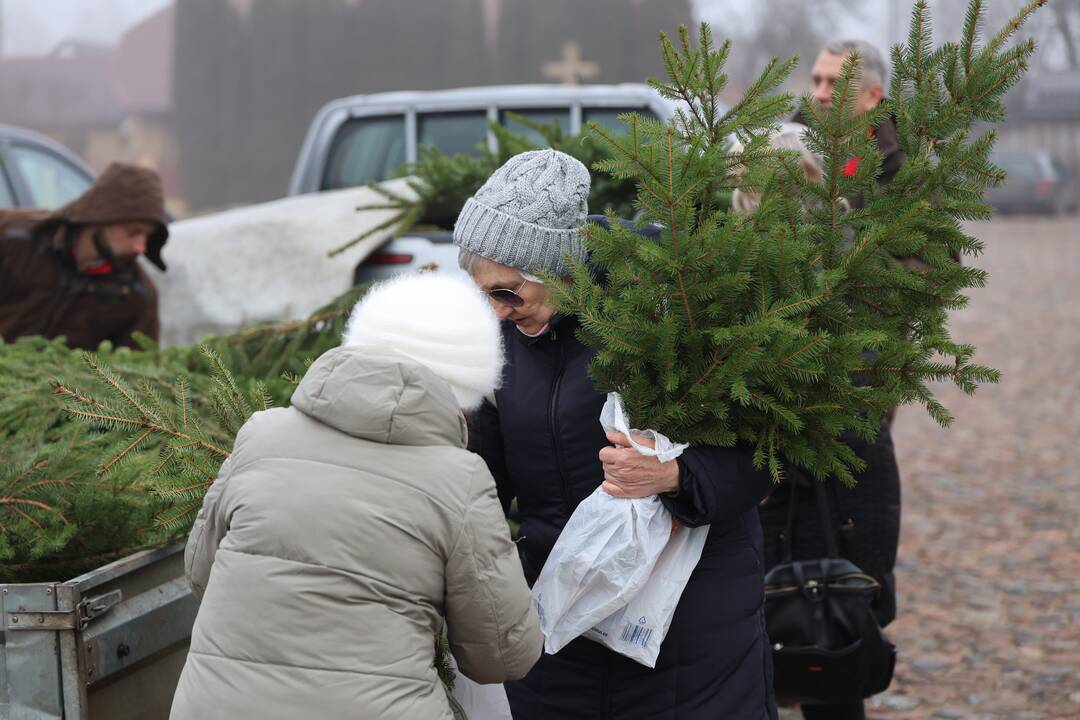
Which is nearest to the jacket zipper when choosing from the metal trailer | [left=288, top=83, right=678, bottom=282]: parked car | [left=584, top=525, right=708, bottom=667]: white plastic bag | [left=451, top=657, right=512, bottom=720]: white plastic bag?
[left=584, top=525, right=708, bottom=667]: white plastic bag

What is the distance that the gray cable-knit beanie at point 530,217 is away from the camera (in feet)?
8.42

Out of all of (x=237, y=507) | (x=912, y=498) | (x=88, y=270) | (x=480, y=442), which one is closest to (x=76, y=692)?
(x=237, y=507)

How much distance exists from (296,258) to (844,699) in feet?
10.5

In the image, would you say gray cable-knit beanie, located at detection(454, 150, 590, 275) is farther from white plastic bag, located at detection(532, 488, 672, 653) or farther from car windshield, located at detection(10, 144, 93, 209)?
car windshield, located at detection(10, 144, 93, 209)

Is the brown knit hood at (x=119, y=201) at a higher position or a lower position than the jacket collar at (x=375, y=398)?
lower

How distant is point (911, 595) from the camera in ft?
20.9

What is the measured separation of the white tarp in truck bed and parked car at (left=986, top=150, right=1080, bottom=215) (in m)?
30.8

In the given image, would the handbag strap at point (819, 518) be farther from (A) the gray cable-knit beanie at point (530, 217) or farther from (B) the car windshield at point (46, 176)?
(B) the car windshield at point (46, 176)

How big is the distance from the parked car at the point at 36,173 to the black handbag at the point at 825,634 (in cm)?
619

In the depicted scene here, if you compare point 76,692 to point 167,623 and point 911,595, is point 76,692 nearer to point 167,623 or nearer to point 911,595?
point 167,623

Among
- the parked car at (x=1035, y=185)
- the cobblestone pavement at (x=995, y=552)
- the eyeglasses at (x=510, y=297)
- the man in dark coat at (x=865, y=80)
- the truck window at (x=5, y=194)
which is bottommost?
the parked car at (x=1035, y=185)

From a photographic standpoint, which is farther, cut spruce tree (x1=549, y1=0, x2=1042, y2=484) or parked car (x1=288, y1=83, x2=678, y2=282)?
parked car (x1=288, y1=83, x2=678, y2=282)

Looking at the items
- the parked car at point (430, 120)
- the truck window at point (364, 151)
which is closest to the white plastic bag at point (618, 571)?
the parked car at point (430, 120)

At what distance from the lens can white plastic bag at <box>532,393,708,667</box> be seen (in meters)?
2.46
